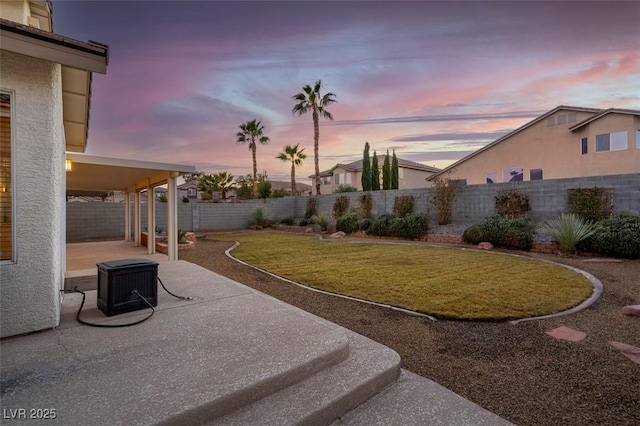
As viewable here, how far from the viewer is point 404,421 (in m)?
2.54

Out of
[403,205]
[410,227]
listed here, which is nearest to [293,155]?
[403,205]

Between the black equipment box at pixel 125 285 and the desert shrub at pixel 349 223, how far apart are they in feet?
45.2

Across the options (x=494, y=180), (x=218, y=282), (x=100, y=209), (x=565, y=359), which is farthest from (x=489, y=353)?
(x=494, y=180)

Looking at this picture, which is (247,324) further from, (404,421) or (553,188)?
(553,188)

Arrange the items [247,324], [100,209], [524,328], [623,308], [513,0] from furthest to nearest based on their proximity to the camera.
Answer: [100,209], [513,0], [623,308], [524,328], [247,324]

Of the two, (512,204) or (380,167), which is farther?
(380,167)

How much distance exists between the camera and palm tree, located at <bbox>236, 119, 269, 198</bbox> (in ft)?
115

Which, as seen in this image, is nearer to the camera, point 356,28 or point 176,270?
point 176,270

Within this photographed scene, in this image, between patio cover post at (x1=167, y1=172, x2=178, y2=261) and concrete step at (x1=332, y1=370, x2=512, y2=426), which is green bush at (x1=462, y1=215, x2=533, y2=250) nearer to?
concrete step at (x1=332, y1=370, x2=512, y2=426)

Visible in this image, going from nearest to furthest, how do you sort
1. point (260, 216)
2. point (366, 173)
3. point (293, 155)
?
1. point (260, 216)
2. point (366, 173)
3. point (293, 155)

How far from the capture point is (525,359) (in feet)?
11.7

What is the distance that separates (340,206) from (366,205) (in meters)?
2.26

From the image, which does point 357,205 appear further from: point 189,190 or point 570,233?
point 189,190

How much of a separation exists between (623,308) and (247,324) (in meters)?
5.62
